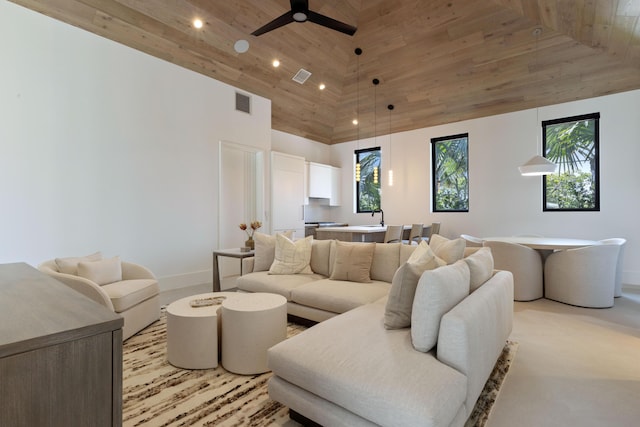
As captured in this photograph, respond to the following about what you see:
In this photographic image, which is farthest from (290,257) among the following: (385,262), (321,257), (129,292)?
(129,292)

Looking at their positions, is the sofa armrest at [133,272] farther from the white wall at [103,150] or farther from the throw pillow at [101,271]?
the white wall at [103,150]

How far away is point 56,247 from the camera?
12.0 ft

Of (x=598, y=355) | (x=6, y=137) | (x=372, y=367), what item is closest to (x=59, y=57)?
(x=6, y=137)

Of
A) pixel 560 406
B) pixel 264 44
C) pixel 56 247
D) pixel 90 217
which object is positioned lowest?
pixel 560 406

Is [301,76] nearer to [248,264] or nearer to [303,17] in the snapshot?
[303,17]

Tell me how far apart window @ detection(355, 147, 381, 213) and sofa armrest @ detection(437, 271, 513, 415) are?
573 centimetres

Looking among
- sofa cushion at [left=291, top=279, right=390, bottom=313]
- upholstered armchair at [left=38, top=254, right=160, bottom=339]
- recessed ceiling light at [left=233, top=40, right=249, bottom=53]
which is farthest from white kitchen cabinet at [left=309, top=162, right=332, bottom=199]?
upholstered armchair at [left=38, top=254, right=160, bottom=339]

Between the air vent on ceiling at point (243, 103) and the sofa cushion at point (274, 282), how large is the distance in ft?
10.8

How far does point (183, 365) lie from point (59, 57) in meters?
3.81

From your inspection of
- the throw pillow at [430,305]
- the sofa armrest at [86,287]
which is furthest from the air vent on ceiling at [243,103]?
the throw pillow at [430,305]

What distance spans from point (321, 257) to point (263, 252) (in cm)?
73

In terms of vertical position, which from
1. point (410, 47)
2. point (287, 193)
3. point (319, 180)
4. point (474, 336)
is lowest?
point (474, 336)

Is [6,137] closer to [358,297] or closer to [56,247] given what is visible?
[56,247]

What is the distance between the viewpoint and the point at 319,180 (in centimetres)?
773
